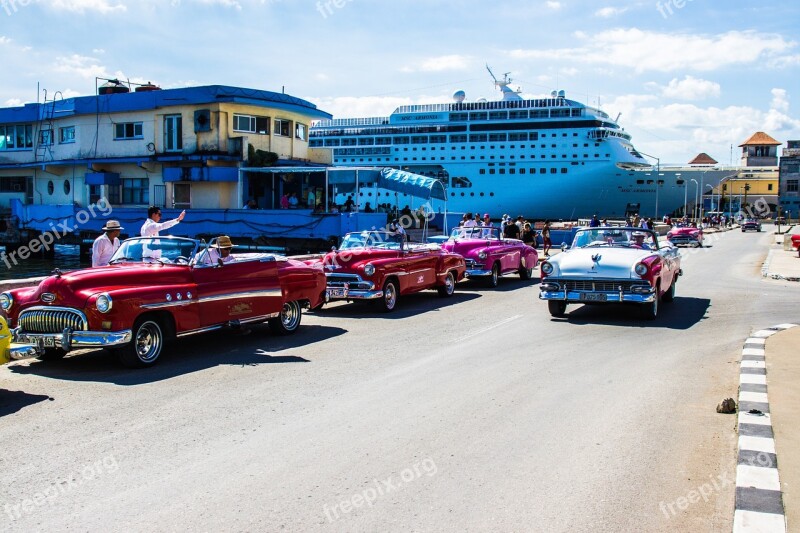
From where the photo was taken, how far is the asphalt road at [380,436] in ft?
14.5

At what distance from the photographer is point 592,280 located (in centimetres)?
1181

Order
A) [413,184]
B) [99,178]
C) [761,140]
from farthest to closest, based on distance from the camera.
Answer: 1. [761,140]
2. [99,178]
3. [413,184]

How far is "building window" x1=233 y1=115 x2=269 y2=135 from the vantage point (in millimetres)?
30500

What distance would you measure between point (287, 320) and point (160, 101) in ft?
73.4

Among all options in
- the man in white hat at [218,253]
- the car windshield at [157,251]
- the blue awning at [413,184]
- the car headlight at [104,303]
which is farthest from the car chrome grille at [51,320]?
the blue awning at [413,184]

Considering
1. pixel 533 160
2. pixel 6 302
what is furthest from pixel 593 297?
pixel 533 160

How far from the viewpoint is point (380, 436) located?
19.2ft

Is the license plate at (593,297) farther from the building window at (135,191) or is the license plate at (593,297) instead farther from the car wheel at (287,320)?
the building window at (135,191)

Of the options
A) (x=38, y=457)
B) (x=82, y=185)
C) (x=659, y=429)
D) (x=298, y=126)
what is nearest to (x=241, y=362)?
(x=38, y=457)

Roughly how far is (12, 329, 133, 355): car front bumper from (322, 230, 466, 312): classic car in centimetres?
546

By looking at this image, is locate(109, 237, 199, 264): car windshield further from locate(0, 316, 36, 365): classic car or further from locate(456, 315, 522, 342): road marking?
locate(456, 315, 522, 342): road marking

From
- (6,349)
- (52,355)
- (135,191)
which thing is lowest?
(52,355)

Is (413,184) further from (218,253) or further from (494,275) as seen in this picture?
(218,253)

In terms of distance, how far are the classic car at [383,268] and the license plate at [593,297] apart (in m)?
3.58
